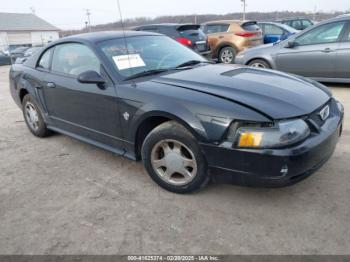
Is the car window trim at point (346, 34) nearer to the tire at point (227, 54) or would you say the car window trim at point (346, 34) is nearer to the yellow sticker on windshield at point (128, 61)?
the tire at point (227, 54)

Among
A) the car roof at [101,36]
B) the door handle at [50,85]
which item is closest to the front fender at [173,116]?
the car roof at [101,36]

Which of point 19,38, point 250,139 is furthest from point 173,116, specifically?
point 19,38

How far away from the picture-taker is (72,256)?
7.42ft

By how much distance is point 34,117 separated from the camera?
4645 mm

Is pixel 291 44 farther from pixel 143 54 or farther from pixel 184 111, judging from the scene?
pixel 184 111

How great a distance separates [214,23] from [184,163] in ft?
31.5

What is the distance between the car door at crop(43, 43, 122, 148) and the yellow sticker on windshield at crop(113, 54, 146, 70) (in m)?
0.18

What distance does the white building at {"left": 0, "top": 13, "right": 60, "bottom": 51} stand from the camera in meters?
51.9

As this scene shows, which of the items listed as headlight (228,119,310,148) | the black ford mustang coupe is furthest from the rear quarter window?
headlight (228,119,310,148)

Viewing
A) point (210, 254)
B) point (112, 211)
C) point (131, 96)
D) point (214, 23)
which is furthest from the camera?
point (214, 23)

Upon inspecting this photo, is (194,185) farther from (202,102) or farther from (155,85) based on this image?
(155,85)

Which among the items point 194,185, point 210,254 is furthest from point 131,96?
point 210,254

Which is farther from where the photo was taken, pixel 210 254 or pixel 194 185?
pixel 194 185

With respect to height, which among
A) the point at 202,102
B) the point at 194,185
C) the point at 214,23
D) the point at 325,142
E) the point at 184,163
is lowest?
the point at 194,185
